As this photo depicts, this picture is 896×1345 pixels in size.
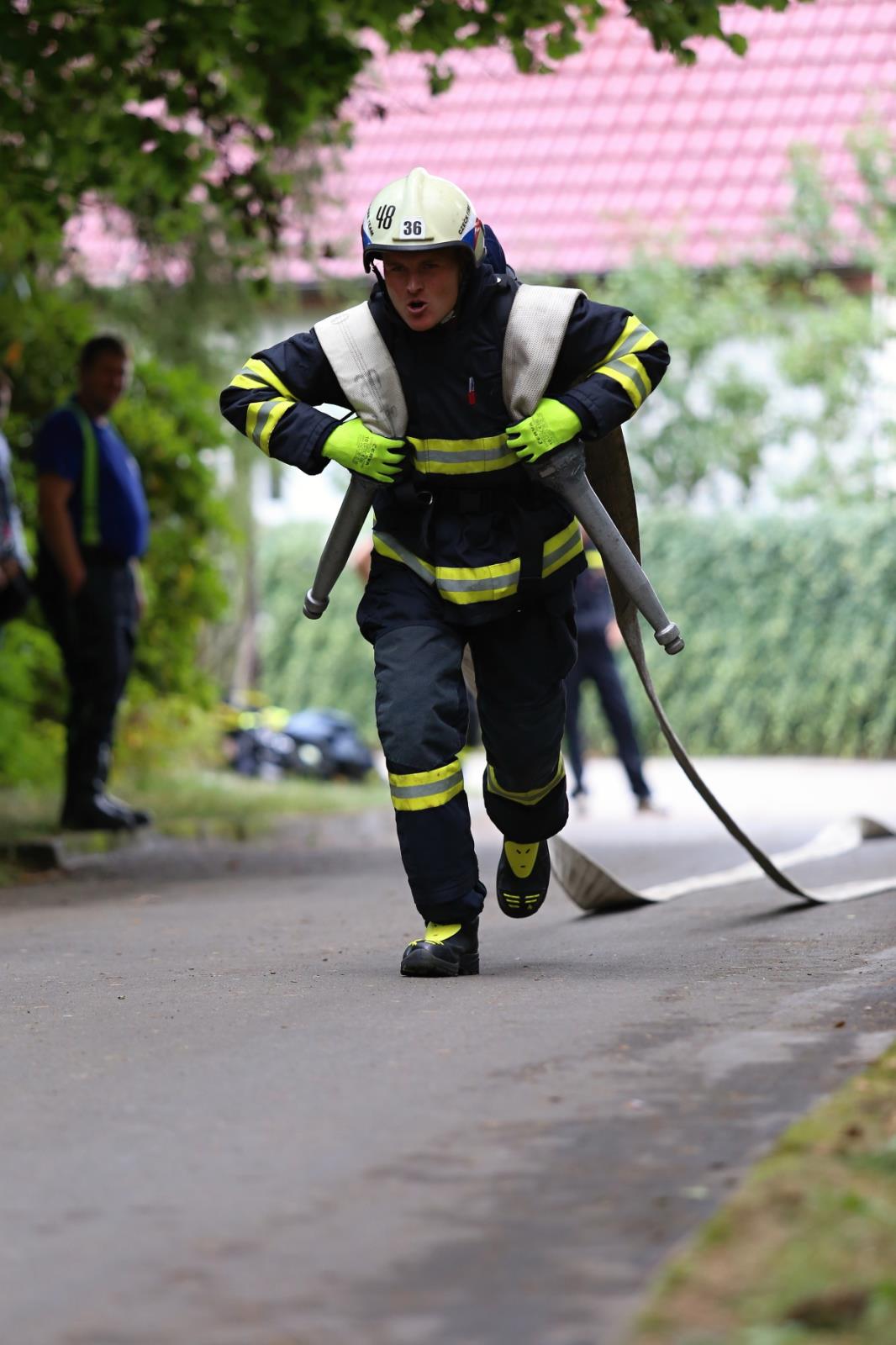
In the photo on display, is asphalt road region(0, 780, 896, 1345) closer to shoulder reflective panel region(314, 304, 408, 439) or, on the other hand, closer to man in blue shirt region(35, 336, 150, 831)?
shoulder reflective panel region(314, 304, 408, 439)

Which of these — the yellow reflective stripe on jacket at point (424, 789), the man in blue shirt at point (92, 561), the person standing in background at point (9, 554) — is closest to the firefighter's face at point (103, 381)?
the man in blue shirt at point (92, 561)

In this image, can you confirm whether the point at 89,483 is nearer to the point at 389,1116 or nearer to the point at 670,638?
the point at 670,638

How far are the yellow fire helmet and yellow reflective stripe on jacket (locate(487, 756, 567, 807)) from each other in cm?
147

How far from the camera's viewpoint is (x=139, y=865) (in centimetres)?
1031

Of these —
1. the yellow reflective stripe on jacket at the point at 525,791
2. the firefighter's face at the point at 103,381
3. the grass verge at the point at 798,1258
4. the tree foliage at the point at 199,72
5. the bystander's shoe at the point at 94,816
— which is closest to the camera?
the grass verge at the point at 798,1258

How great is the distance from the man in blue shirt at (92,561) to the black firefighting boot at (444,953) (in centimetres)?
485

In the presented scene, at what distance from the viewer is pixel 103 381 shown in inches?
401

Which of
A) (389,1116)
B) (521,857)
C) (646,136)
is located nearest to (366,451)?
(521,857)

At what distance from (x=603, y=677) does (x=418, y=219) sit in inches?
341

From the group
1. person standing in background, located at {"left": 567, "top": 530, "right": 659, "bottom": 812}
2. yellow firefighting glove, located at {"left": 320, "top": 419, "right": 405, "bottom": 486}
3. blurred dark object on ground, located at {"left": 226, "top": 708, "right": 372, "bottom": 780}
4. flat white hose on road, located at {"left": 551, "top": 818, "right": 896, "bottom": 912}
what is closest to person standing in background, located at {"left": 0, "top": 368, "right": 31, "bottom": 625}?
flat white hose on road, located at {"left": 551, "top": 818, "right": 896, "bottom": 912}

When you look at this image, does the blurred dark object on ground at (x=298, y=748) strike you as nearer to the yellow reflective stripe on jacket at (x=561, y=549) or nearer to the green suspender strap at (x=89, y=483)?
the green suspender strap at (x=89, y=483)

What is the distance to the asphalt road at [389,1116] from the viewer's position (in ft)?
9.61

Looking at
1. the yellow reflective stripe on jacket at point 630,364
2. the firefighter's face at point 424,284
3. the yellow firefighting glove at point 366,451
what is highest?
the firefighter's face at point 424,284

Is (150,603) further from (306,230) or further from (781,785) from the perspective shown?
(781,785)
